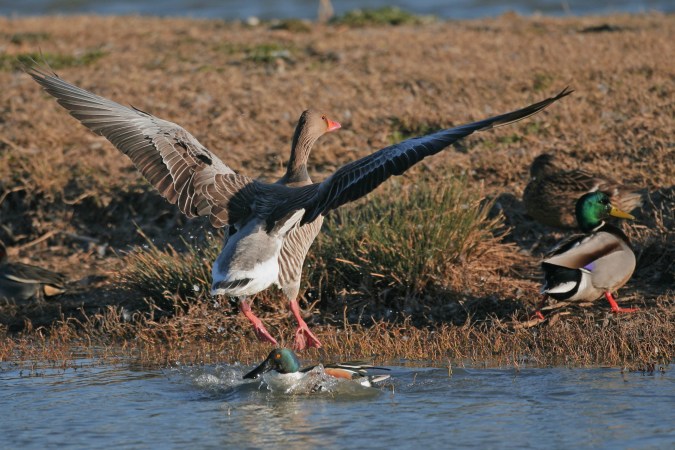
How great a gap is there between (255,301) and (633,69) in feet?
21.2

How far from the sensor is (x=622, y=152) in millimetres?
10125

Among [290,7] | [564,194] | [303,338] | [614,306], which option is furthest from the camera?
[290,7]

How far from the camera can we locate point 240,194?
773 cm

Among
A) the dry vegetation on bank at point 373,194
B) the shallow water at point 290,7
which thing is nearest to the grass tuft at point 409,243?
the dry vegetation on bank at point 373,194

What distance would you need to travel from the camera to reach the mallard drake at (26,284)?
8922 millimetres

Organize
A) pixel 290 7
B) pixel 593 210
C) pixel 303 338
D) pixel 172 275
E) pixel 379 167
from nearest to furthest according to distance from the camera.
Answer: pixel 379 167, pixel 303 338, pixel 593 210, pixel 172 275, pixel 290 7

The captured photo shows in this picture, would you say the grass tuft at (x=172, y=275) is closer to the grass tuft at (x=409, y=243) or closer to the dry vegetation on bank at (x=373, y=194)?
the dry vegetation on bank at (x=373, y=194)

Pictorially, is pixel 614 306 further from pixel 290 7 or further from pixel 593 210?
pixel 290 7

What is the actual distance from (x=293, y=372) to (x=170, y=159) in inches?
86.4

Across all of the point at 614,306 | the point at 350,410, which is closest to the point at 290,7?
the point at 614,306

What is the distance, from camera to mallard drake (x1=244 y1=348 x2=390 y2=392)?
6277 millimetres

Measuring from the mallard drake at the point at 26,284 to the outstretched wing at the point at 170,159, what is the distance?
5.80 feet

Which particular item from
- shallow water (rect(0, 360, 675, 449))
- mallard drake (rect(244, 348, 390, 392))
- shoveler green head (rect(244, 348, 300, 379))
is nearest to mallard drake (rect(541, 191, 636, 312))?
shallow water (rect(0, 360, 675, 449))

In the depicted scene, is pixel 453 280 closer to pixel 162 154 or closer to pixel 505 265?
pixel 505 265
